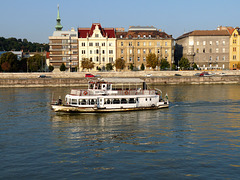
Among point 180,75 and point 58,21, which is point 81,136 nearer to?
point 180,75

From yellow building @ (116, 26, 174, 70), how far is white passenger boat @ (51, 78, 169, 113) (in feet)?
246

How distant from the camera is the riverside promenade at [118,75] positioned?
331 ft

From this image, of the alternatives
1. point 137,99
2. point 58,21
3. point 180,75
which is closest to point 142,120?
point 137,99

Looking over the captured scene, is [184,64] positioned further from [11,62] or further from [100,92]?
[100,92]

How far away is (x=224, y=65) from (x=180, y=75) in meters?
Result: 25.6

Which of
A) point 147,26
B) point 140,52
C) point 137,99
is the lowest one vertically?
point 137,99

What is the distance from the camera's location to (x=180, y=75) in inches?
4446

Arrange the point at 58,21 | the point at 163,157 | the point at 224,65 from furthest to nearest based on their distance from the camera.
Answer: the point at 58,21
the point at 224,65
the point at 163,157

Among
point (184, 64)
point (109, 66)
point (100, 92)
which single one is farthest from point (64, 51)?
point (100, 92)

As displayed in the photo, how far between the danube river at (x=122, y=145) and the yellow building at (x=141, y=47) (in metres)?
79.3

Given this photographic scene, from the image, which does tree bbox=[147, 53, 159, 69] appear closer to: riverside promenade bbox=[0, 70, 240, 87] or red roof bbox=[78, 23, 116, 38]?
riverside promenade bbox=[0, 70, 240, 87]

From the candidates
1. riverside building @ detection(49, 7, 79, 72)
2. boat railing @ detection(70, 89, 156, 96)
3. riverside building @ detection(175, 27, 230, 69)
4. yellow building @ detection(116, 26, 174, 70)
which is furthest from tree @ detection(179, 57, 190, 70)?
boat railing @ detection(70, 89, 156, 96)

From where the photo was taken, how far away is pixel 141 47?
424ft

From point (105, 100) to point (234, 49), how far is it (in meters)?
91.2
